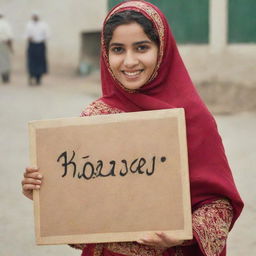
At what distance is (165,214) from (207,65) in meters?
11.8

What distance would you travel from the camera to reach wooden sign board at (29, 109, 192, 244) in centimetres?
A: 202

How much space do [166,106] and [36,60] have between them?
1337cm

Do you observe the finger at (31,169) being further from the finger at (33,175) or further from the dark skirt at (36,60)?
the dark skirt at (36,60)

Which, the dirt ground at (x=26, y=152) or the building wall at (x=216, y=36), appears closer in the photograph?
the dirt ground at (x=26, y=152)

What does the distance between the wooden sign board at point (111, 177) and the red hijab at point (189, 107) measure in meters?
0.09

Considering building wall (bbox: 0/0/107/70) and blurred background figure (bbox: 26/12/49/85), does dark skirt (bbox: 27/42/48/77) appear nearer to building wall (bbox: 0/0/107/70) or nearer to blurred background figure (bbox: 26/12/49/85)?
blurred background figure (bbox: 26/12/49/85)

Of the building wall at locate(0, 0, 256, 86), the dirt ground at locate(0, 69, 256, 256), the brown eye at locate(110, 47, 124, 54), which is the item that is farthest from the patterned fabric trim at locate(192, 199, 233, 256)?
the building wall at locate(0, 0, 256, 86)

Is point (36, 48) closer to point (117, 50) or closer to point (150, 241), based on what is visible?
point (117, 50)

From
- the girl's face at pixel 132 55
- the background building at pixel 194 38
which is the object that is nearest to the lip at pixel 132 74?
the girl's face at pixel 132 55

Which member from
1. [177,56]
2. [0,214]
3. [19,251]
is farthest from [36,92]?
[177,56]

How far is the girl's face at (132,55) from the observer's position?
2109 millimetres

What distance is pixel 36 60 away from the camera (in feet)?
49.9

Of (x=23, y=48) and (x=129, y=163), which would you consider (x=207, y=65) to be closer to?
(x=23, y=48)

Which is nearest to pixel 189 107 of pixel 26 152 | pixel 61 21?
pixel 26 152
